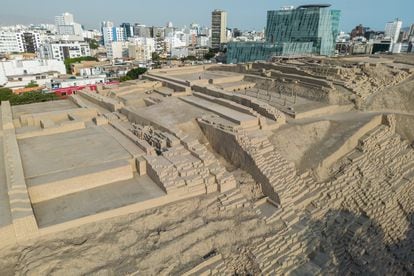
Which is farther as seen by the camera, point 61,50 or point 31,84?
point 61,50

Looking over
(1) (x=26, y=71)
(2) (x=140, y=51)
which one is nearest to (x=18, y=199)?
(1) (x=26, y=71)

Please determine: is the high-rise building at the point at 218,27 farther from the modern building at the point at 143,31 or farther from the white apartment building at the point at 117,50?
the modern building at the point at 143,31

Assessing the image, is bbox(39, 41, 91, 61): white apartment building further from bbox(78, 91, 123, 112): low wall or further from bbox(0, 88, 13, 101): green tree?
bbox(78, 91, 123, 112): low wall

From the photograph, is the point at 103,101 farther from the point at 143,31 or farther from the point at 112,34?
the point at 143,31

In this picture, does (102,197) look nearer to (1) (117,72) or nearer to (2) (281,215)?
(2) (281,215)

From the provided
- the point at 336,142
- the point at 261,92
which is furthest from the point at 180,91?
the point at 336,142
